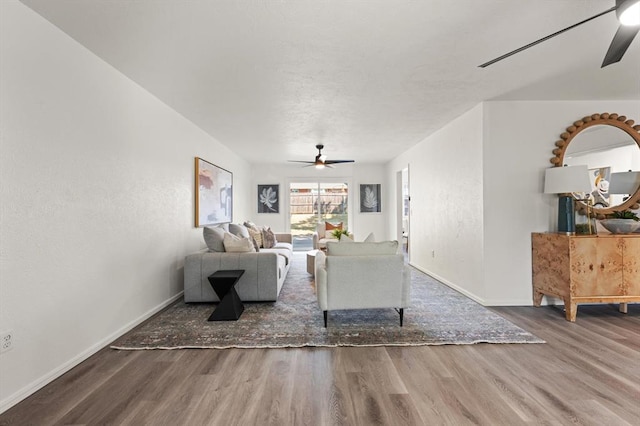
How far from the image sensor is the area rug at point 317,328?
8.63ft

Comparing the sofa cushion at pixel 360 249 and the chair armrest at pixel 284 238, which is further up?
the sofa cushion at pixel 360 249

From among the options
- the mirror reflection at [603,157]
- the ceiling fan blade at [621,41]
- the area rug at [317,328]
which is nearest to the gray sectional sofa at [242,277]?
the area rug at [317,328]

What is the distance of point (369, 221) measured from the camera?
8555 mm

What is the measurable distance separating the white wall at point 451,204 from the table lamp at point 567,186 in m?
0.72

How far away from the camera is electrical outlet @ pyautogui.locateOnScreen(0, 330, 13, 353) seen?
1744 mm

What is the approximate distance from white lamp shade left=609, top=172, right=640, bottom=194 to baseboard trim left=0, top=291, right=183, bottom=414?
17.9ft

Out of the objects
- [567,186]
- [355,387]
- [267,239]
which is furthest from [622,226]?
[267,239]

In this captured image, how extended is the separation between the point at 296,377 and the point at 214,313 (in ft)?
4.82

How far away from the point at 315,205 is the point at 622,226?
20.7 ft

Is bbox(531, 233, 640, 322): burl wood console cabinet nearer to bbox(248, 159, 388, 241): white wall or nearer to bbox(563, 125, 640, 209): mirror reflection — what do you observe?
bbox(563, 125, 640, 209): mirror reflection

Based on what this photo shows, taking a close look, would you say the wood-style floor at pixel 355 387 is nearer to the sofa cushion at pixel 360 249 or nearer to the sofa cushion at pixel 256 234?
the sofa cushion at pixel 360 249

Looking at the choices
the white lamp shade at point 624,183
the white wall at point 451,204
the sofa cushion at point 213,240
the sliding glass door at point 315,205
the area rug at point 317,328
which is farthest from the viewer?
the sliding glass door at point 315,205

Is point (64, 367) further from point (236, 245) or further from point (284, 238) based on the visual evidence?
point (284, 238)

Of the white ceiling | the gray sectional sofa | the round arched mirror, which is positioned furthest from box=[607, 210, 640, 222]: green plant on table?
the gray sectional sofa
